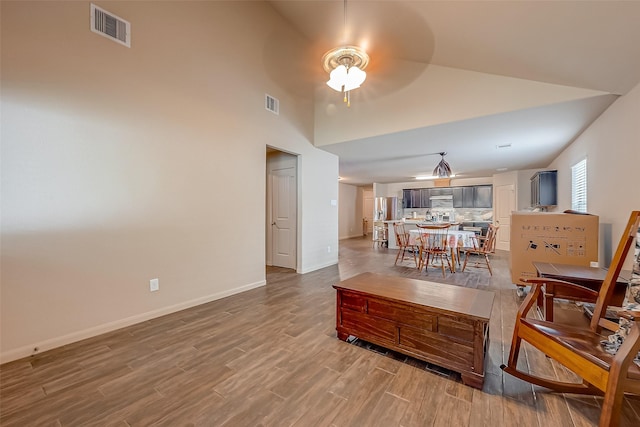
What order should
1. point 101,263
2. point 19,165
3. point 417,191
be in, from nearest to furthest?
point 19,165
point 101,263
point 417,191

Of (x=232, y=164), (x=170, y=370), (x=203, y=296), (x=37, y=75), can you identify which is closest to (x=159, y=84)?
(x=37, y=75)

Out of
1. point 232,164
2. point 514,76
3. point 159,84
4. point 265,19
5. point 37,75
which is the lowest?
point 232,164

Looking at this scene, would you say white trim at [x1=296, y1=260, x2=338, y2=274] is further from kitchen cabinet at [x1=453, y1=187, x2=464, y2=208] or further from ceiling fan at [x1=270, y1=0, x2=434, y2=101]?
kitchen cabinet at [x1=453, y1=187, x2=464, y2=208]

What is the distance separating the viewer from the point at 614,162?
110 inches

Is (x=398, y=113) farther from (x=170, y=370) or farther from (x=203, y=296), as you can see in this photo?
(x=170, y=370)

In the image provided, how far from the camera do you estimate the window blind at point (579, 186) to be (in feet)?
12.8

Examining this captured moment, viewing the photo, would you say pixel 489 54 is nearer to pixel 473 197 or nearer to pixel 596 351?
pixel 596 351

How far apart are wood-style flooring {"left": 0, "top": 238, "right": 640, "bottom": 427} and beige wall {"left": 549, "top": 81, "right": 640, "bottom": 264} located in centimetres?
172

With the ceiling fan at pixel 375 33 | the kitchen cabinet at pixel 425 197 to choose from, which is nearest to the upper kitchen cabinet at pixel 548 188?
the ceiling fan at pixel 375 33

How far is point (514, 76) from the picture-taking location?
3.03 meters

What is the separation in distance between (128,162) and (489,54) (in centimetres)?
397

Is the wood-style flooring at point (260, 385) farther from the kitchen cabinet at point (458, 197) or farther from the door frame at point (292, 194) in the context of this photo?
the kitchen cabinet at point (458, 197)

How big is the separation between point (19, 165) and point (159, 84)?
1.46 m

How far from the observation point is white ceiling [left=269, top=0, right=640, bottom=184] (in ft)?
6.61
